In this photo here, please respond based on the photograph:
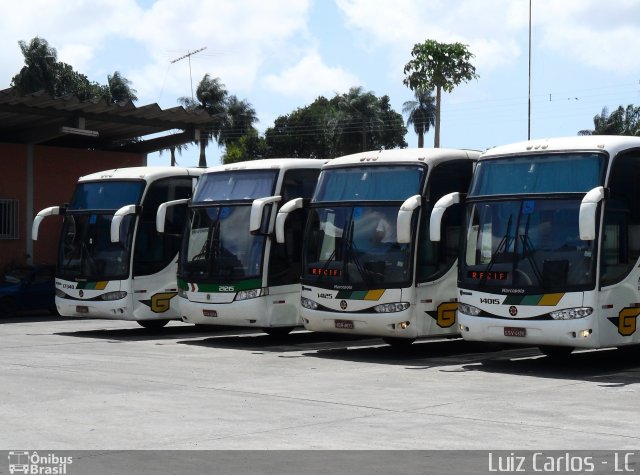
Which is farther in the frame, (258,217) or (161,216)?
(161,216)

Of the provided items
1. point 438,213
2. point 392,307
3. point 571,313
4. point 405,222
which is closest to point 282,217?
point 392,307

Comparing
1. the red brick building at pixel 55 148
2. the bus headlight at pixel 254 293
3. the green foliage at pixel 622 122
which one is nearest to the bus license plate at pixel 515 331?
the bus headlight at pixel 254 293

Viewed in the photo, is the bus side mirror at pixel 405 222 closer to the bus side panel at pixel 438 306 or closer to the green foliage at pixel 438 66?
the bus side panel at pixel 438 306

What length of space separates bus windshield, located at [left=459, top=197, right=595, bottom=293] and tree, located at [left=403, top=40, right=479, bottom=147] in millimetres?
38951

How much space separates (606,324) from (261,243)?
6.55 m

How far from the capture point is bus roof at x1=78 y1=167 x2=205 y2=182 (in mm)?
21625

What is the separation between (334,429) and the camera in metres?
10.5

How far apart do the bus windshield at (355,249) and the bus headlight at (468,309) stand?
3.46 feet

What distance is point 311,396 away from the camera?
506 inches

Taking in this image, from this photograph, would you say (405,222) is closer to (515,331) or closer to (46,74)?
(515,331)

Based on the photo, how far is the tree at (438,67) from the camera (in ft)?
180

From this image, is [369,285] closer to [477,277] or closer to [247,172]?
[477,277]
